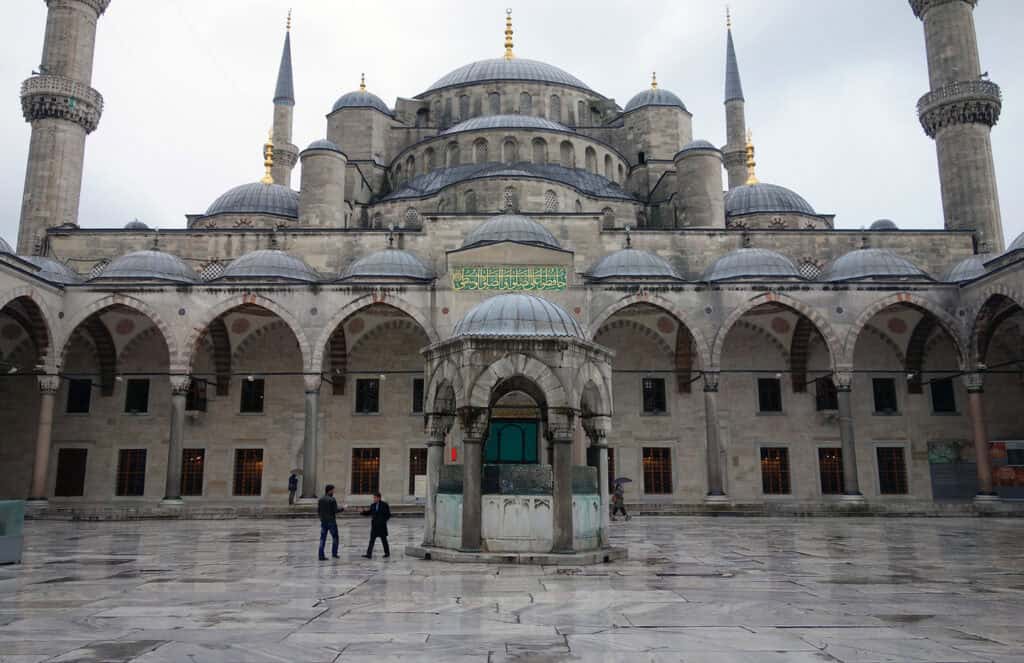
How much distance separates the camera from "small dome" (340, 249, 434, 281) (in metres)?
19.5

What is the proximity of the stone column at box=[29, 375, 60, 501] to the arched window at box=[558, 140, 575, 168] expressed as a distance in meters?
16.1

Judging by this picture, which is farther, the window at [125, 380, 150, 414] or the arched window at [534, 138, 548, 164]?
the arched window at [534, 138, 548, 164]

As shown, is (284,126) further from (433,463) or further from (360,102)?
(433,463)

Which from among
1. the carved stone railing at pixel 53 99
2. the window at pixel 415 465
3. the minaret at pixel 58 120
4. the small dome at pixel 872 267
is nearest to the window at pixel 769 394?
the small dome at pixel 872 267

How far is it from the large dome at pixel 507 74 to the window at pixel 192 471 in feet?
54.4

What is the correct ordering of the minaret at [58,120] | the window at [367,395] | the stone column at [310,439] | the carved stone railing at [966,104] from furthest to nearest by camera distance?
1. the carved stone railing at [966,104]
2. the minaret at [58,120]
3. the window at [367,395]
4. the stone column at [310,439]

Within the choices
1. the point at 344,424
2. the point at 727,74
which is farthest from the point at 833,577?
the point at 727,74

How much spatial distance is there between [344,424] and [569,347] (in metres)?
14.0

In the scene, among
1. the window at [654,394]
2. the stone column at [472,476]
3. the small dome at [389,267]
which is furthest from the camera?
the window at [654,394]

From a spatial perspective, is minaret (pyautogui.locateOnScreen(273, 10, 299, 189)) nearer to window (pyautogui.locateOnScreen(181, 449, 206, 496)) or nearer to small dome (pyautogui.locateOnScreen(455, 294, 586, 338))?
window (pyautogui.locateOnScreen(181, 449, 206, 496))

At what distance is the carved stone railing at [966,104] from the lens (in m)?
22.6

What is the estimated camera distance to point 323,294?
18.7m

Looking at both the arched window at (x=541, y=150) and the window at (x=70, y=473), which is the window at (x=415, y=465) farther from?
the arched window at (x=541, y=150)

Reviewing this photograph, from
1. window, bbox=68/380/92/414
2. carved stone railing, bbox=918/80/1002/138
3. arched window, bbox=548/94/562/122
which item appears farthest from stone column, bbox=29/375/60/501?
carved stone railing, bbox=918/80/1002/138
